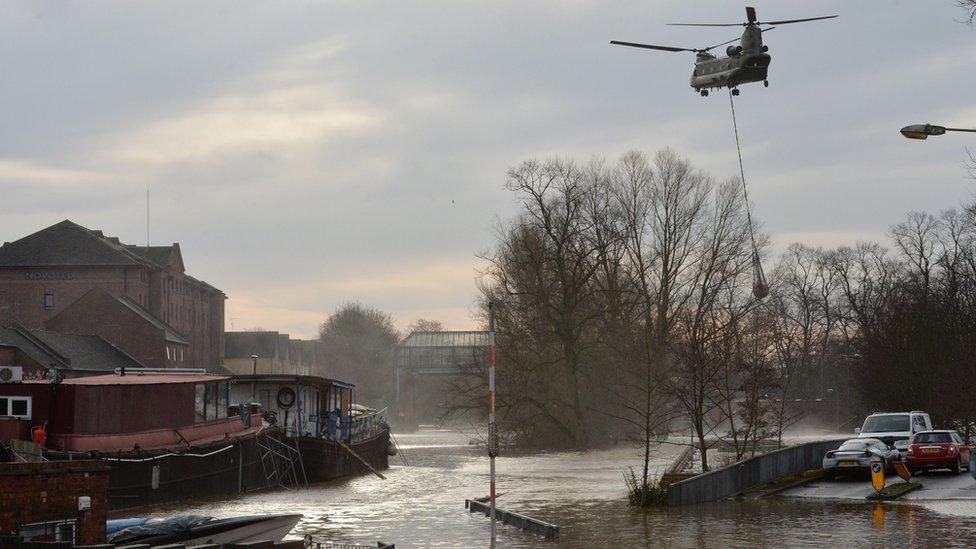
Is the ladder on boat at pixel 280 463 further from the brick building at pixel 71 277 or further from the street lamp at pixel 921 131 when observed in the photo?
the brick building at pixel 71 277

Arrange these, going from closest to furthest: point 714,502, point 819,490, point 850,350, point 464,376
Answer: point 714,502 → point 819,490 → point 464,376 → point 850,350

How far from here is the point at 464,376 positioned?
234 feet

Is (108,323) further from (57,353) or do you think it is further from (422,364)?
(422,364)

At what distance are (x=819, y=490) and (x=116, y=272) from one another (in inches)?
3079

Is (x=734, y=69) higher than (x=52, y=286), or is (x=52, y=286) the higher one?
(x=52, y=286)

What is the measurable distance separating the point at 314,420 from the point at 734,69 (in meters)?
28.5

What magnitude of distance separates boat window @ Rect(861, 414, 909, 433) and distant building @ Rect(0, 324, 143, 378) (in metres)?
40.3

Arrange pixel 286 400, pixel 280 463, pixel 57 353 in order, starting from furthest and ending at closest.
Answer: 1. pixel 57 353
2. pixel 286 400
3. pixel 280 463

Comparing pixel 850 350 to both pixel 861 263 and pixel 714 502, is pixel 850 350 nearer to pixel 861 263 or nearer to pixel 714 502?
pixel 861 263

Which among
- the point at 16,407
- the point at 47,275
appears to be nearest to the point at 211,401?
the point at 16,407

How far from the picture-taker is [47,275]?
Result: 100875mm

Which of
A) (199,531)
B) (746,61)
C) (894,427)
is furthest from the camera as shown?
(894,427)

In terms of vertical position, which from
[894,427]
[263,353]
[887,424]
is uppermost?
[263,353]

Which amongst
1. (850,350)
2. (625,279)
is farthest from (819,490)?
(850,350)
